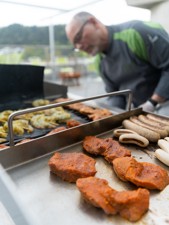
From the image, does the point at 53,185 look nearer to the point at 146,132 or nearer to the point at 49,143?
the point at 49,143

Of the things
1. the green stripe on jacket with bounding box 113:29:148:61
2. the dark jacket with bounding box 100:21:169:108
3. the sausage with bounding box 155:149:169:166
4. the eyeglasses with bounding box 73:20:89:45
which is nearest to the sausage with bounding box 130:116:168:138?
the sausage with bounding box 155:149:169:166

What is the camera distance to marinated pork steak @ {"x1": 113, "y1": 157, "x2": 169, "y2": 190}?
68 centimetres

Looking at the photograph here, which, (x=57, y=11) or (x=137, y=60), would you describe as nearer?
(x=137, y=60)

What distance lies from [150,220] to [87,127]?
22.4 inches

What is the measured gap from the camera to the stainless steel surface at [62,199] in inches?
23.0

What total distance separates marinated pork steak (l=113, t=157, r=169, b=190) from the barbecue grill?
3 centimetres

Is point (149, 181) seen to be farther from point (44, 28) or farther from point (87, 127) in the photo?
point (44, 28)

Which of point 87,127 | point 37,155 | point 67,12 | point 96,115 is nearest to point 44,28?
point 67,12

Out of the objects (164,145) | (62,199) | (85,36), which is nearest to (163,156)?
(164,145)

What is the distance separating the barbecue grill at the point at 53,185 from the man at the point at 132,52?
990mm

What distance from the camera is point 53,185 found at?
28.7 inches

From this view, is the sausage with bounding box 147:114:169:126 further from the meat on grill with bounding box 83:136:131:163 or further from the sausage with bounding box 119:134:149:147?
the meat on grill with bounding box 83:136:131:163

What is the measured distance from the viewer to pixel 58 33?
9.12 feet

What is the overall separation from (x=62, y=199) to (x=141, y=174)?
291mm
